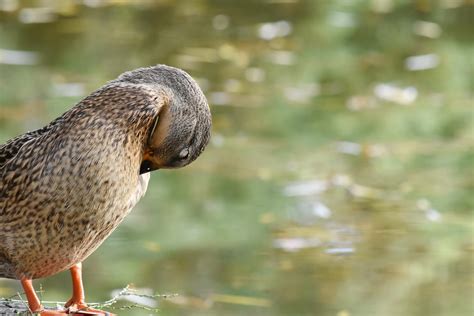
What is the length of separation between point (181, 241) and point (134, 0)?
15.6ft

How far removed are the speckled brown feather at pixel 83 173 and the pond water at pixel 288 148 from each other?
1.25 metres

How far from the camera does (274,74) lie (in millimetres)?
9055

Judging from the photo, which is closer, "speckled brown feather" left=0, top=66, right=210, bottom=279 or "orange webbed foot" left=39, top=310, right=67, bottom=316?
"speckled brown feather" left=0, top=66, right=210, bottom=279

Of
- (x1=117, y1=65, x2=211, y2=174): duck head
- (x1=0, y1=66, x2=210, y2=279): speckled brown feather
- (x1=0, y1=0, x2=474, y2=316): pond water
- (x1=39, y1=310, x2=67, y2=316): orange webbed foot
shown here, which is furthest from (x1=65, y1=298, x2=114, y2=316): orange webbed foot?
(x1=0, y1=0, x2=474, y2=316): pond water

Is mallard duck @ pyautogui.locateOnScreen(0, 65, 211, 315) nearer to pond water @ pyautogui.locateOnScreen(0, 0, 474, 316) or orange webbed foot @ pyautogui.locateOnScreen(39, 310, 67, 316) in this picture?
orange webbed foot @ pyautogui.locateOnScreen(39, 310, 67, 316)

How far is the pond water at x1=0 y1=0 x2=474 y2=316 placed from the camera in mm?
5891

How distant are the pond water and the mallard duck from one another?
4.10 ft

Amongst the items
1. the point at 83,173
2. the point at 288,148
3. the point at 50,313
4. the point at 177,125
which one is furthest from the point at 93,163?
the point at 288,148

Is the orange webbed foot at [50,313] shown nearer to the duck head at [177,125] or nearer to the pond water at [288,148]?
the duck head at [177,125]

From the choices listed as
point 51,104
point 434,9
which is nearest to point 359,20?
point 434,9

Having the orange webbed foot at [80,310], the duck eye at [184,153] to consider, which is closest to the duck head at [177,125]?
the duck eye at [184,153]

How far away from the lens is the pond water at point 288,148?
5891 millimetres

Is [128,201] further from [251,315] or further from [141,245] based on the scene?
[141,245]

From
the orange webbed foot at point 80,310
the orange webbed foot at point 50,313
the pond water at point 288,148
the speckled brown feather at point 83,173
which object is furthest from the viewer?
the pond water at point 288,148
